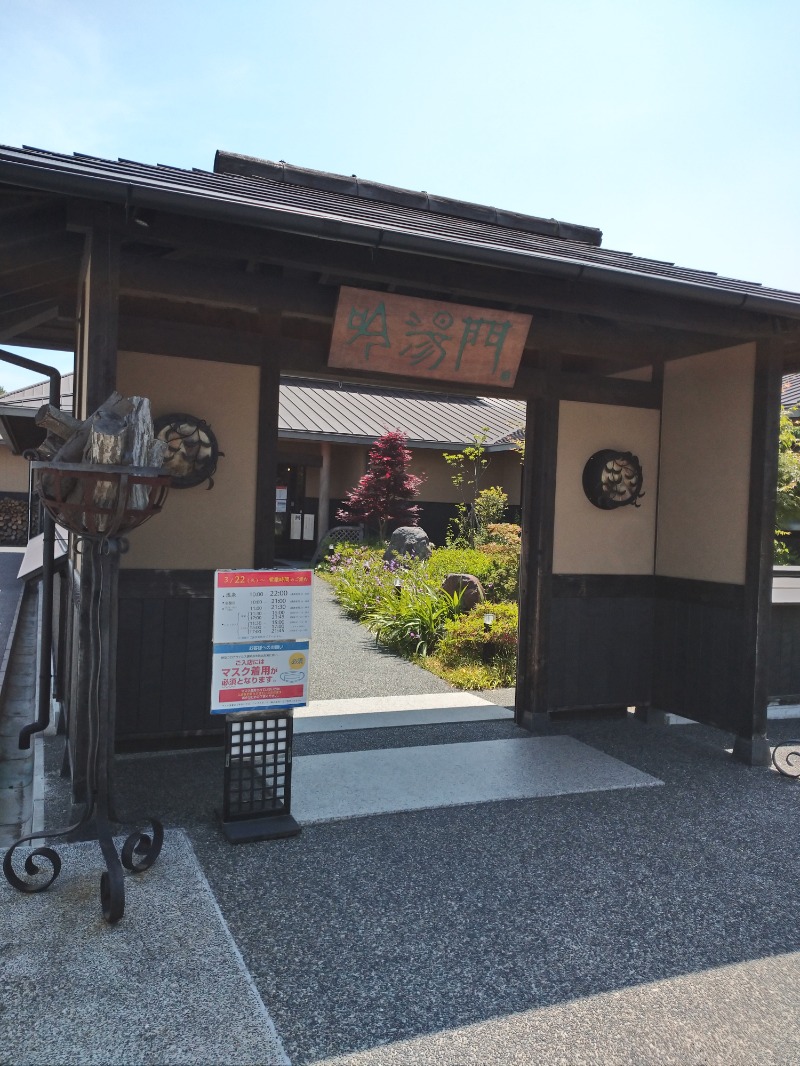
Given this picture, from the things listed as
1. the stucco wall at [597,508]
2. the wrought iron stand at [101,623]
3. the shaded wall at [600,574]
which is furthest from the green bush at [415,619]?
the wrought iron stand at [101,623]

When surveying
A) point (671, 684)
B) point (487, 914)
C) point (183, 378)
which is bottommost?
point (487, 914)

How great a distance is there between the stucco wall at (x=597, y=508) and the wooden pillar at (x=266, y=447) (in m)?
A: 2.34

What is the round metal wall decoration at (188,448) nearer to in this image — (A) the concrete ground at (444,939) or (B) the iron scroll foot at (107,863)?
(A) the concrete ground at (444,939)

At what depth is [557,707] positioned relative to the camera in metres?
6.27

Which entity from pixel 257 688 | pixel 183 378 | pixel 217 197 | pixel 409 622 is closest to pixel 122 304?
pixel 183 378

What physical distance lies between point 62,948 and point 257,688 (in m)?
1.55

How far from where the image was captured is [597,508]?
638 centimetres

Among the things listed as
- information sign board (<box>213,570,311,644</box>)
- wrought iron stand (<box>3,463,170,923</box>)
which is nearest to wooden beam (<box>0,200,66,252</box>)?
wrought iron stand (<box>3,463,170,923</box>)

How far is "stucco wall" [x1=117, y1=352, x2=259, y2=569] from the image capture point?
5.10 metres

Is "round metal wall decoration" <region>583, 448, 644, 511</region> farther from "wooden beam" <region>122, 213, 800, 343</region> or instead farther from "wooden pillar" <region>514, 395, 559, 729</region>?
"wooden beam" <region>122, 213, 800, 343</region>

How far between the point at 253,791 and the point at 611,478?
3819mm

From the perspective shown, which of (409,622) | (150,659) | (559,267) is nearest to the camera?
(559,267)

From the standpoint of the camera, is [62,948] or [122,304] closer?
[62,948]

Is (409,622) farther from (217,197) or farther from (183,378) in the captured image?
(217,197)
